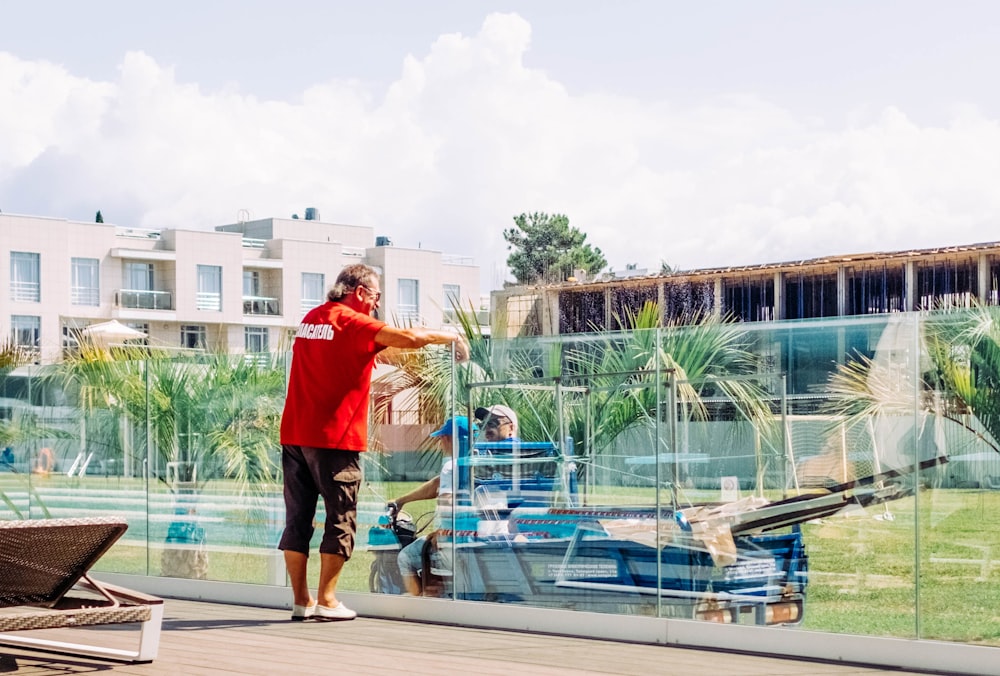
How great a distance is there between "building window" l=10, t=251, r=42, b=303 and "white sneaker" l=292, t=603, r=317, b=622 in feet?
188

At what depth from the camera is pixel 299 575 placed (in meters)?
6.93

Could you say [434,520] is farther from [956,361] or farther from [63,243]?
[63,243]

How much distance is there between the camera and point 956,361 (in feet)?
18.6

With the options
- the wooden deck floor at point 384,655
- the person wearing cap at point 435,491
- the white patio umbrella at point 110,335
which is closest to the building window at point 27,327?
the white patio umbrella at point 110,335

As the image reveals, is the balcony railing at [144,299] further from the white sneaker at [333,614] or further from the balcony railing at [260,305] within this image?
the white sneaker at [333,614]

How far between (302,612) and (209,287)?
203 feet

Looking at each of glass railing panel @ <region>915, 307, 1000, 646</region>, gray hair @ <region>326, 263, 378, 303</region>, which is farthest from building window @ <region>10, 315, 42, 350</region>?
glass railing panel @ <region>915, 307, 1000, 646</region>

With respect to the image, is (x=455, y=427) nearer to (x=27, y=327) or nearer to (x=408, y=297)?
(x=27, y=327)

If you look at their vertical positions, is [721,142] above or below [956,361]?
above

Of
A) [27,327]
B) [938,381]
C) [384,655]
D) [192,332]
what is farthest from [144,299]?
[938,381]

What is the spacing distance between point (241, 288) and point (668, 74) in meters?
49.3

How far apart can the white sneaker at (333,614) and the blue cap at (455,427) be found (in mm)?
960

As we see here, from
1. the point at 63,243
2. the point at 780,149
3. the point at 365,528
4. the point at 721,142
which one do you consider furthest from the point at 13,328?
the point at 365,528

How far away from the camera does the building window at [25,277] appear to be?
6109 cm
